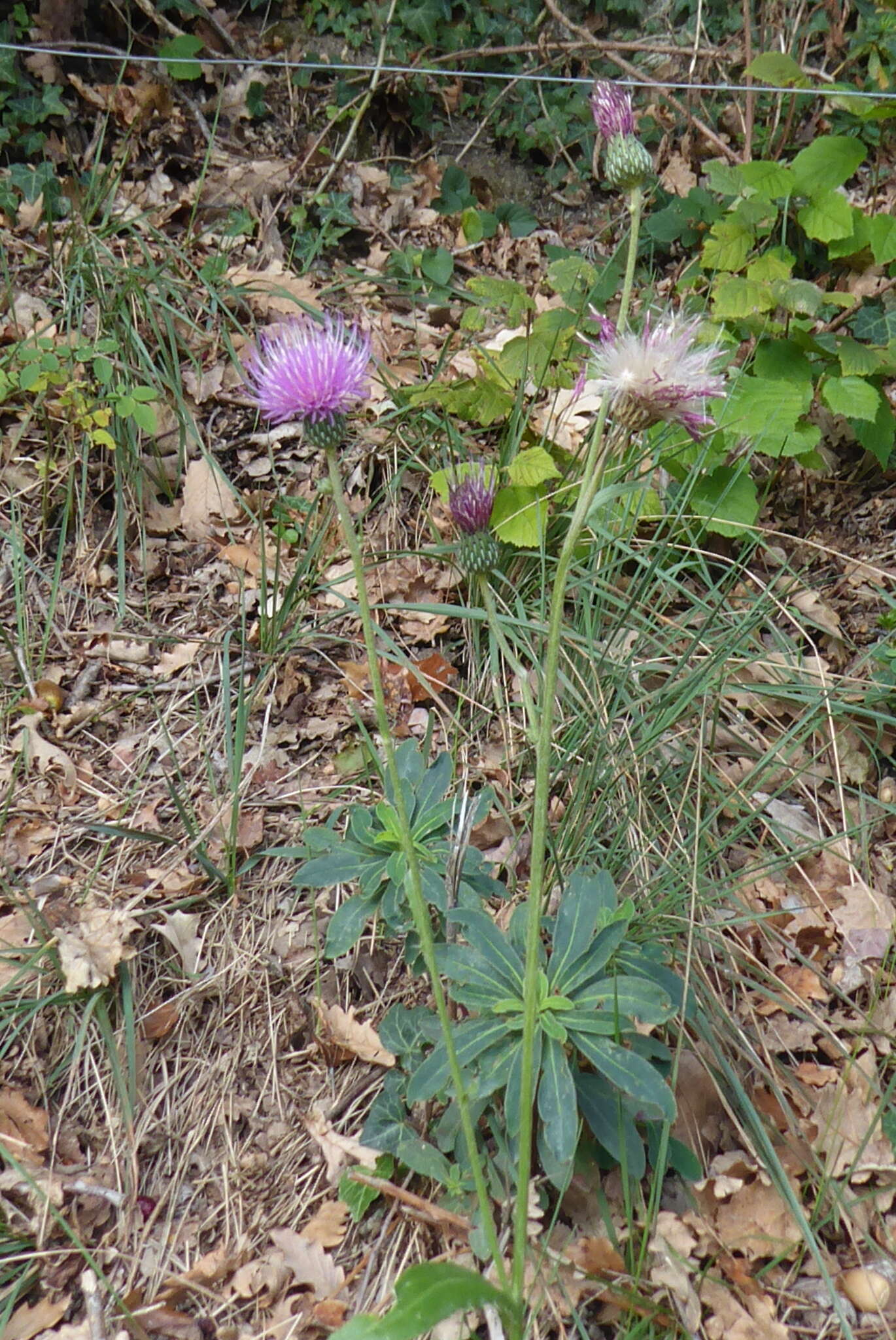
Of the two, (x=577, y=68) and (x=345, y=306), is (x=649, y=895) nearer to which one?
(x=345, y=306)

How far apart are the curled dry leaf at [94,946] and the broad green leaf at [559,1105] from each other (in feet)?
2.82

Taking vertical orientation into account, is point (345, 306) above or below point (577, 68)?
below

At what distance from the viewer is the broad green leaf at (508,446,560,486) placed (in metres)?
2.34

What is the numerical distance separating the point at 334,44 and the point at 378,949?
134 inches

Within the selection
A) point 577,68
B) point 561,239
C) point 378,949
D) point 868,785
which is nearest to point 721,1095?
point 378,949

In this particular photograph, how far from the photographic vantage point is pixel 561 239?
371cm

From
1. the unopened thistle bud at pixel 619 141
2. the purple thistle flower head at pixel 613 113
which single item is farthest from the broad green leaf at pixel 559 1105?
the purple thistle flower head at pixel 613 113

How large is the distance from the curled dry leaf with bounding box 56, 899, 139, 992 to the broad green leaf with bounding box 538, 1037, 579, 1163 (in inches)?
33.8

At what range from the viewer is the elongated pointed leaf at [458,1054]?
54.0 inches

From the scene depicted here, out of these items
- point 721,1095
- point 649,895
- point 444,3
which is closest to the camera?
point 721,1095

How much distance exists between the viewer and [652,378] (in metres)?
1.27

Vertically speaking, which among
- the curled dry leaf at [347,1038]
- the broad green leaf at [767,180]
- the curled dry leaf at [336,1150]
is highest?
the broad green leaf at [767,180]

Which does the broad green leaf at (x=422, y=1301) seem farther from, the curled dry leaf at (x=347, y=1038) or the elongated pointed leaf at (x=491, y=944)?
the curled dry leaf at (x=347, y=1038)

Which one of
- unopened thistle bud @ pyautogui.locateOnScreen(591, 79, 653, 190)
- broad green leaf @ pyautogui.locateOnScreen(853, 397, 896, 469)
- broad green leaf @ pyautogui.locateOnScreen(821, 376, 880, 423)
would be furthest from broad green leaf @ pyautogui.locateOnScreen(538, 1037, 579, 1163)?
broad green leaf @ pyautogui.locateOnScreen(853, 397, 896, 469)
